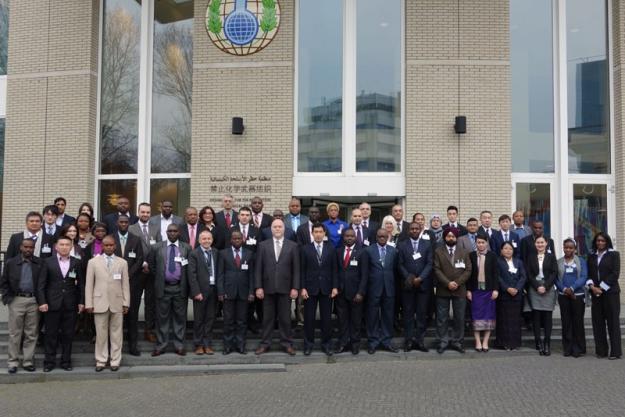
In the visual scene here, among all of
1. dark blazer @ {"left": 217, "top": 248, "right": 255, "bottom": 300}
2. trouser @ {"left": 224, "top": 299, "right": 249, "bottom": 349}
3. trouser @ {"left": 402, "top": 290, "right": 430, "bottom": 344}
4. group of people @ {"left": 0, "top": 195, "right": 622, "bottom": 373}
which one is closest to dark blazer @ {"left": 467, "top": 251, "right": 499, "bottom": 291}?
group of people @ {"left": 0, "top": 195, "right": 622, "bottom": 373}

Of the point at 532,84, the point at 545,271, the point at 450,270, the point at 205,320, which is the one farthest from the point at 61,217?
the point at 532,84

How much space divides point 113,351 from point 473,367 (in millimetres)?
5080

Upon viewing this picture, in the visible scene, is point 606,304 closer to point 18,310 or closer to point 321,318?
point 321,318

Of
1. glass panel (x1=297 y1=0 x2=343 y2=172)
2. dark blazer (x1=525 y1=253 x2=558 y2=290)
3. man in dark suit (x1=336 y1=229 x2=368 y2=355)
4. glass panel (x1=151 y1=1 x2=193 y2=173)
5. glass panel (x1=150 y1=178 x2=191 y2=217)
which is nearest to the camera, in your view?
man in dark suit (x1=336 y1=229 x2=368 y2=355)

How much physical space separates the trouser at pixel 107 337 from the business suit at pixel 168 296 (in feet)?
1.87

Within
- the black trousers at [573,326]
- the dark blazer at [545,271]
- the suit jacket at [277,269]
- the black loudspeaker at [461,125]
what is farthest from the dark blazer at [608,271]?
the suit jacket at [277,269]

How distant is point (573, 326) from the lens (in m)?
9.11

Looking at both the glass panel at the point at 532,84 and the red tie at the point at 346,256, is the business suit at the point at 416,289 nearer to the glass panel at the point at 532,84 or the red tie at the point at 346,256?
the red tie at the point at 346,256

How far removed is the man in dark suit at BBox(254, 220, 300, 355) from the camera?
8938 millimetres

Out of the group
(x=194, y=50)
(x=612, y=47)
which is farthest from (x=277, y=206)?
(x=612, y=47)

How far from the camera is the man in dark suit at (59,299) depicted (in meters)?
8.41

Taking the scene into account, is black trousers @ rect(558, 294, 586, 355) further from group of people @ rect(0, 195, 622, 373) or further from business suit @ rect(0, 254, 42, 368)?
business suit @ rect(0, 254, 42, 368)

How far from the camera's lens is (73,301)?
855 centimetres

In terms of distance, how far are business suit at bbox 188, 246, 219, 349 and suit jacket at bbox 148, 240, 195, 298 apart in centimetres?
10
